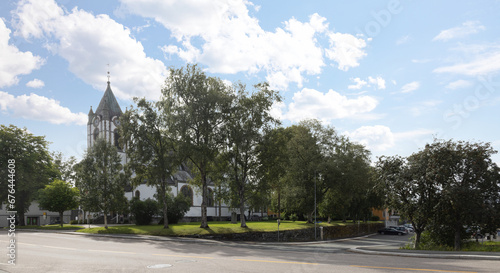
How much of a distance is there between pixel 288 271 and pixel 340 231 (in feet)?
150

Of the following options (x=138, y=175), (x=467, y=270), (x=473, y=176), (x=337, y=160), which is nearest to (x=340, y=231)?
(x=337, y=160)

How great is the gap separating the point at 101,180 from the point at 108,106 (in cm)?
4576

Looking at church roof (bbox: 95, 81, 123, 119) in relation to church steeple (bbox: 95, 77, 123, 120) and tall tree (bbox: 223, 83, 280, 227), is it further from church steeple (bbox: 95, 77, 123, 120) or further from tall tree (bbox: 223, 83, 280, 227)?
tall tree (bbox: 223, 83, 280, 227)

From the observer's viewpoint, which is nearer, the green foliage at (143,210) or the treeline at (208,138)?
the treeline at (208,138)

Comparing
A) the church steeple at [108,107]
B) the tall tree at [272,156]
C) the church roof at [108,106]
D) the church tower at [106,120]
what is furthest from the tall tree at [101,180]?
the church roof at [108,106]

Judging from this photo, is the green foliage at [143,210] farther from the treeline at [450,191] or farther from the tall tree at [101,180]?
the treeline at [450,191]

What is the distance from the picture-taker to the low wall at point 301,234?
35.9 m

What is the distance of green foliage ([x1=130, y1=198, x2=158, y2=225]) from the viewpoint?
48625mm

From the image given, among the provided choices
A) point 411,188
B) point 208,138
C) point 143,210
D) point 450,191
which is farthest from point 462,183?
point 143,210

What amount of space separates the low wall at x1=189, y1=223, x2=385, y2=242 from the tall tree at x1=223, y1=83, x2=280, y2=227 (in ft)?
10.5

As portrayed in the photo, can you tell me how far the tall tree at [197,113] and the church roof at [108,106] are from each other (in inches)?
1851

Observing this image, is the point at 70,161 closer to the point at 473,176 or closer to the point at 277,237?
the point at 277,237

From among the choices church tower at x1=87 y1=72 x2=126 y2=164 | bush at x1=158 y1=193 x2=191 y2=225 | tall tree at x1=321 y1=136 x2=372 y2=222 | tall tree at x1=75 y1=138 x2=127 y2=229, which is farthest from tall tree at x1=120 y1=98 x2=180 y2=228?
church tower at x1=87 y1=72 x2=126 y2=164

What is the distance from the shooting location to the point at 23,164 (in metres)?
52.5
